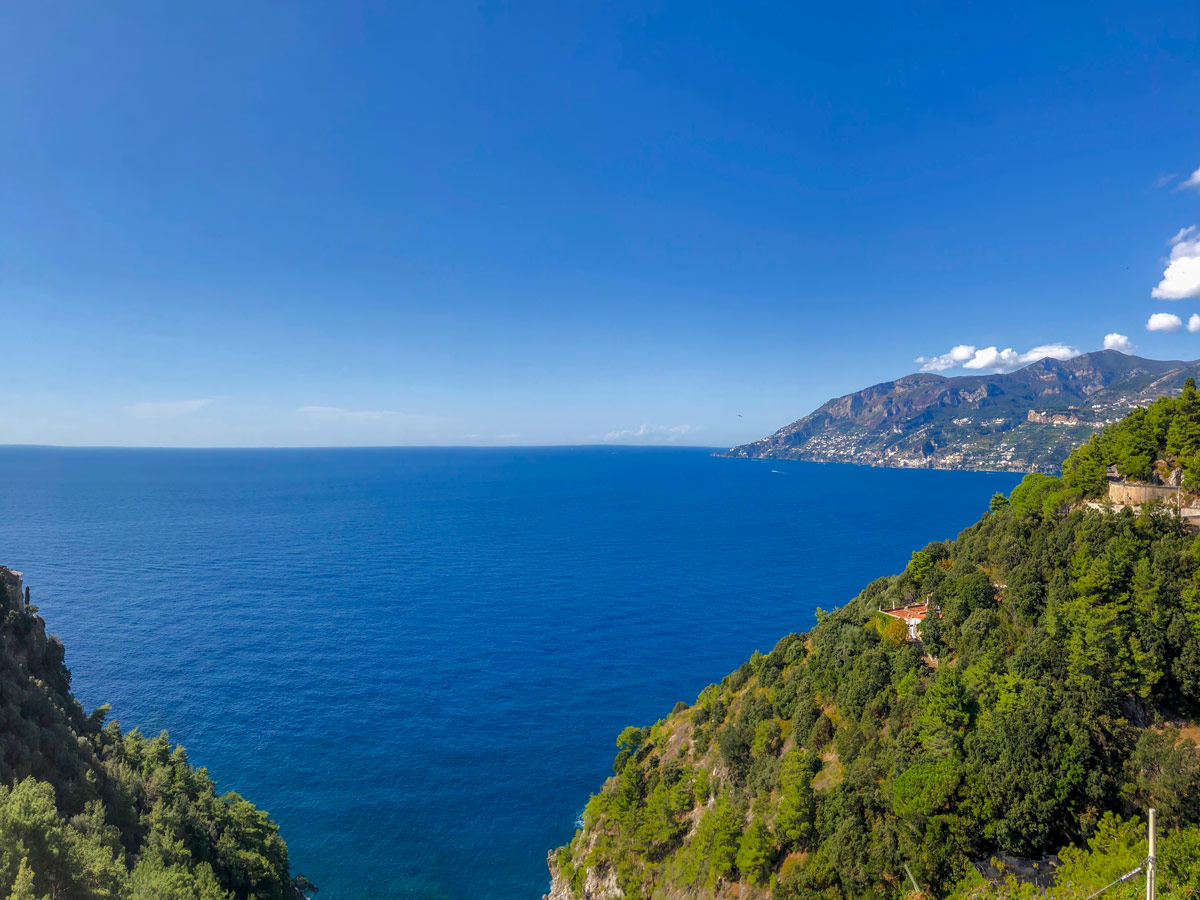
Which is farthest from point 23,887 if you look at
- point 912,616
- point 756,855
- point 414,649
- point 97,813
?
point 414,649

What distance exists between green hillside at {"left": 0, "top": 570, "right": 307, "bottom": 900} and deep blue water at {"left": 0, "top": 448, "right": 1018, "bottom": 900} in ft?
34.0

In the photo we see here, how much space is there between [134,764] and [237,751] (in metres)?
18.3

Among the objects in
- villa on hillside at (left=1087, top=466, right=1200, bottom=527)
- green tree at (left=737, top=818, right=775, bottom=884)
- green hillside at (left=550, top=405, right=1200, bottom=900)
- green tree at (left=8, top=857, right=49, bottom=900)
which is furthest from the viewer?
villa on hillside at (left=1087, top=466, right=1200, bottom=527)

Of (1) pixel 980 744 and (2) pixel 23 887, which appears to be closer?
(2) pixel 23 887

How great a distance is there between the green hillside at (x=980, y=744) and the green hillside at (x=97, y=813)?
22.2 meters

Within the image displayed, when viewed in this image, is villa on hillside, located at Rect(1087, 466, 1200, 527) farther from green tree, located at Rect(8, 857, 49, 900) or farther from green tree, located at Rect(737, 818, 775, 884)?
green tree, located at Rect(8, 857, 49, 900)

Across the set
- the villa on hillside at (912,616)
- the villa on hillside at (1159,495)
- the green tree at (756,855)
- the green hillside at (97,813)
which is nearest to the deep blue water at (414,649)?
the green hillside at (97,813)

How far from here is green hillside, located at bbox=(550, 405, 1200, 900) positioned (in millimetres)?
22734

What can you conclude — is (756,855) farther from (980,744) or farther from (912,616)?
(912,616)

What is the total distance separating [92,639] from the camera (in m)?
67.2

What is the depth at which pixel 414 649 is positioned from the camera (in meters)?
72.6

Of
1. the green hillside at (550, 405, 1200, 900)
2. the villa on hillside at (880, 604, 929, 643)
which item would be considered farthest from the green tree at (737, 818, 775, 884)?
the villa on hillside at (880, 604, 929, 643)

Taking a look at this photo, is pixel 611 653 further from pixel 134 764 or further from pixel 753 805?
pixel 134 764

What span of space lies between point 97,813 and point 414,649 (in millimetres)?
48869
